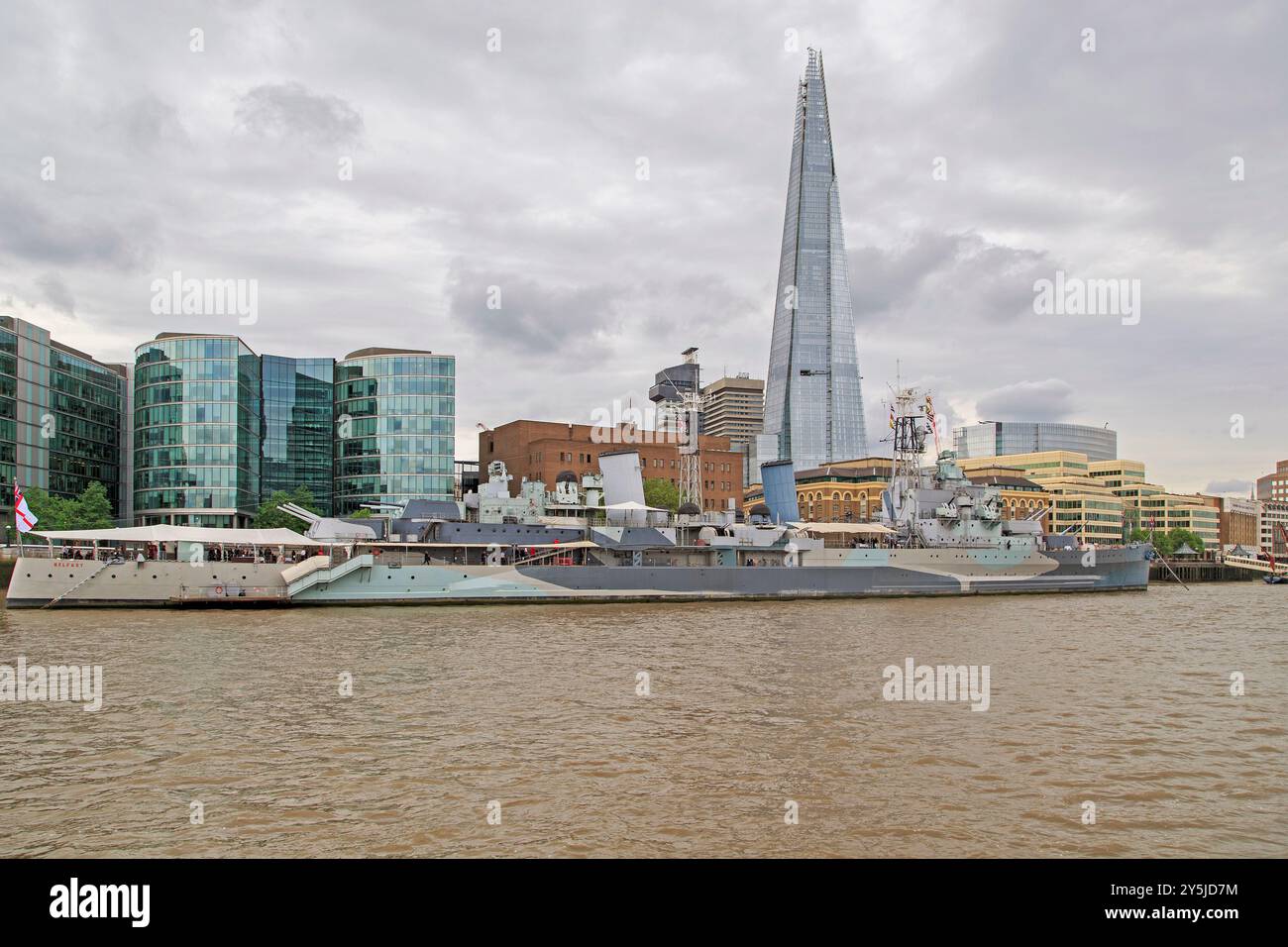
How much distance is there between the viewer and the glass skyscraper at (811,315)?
18950 centimetres

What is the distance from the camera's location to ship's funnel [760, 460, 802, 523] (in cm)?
6575

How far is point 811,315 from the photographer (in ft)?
620

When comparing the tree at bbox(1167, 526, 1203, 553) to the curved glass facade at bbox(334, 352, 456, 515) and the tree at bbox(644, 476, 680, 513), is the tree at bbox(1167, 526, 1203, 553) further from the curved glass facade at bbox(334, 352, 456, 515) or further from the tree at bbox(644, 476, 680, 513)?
the curved glass facade at bbox(334, 352, 456, 515)

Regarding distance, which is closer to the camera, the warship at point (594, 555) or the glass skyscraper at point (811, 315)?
the warship at point (594, 555)

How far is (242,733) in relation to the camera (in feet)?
51.4

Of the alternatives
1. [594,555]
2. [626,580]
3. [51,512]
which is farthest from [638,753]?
[51,512]

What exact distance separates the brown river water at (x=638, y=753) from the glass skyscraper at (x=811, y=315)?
549 ft

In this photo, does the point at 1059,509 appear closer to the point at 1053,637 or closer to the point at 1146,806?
the point at 1053,637

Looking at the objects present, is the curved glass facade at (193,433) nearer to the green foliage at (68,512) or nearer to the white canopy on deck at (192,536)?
the green foliage at (68,512)

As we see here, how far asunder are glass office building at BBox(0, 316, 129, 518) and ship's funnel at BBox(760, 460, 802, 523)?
229 ft

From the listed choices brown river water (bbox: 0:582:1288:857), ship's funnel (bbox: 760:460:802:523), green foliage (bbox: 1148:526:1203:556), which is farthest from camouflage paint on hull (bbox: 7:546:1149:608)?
green foliage (bbox: 1148:526:1203:556)

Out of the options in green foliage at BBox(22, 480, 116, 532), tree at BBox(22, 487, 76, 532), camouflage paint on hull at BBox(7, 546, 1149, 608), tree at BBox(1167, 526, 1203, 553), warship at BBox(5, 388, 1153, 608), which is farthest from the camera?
tree at BBox(1167, 526, 1203, 553)

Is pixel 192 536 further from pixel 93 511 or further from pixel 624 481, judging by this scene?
pixel 93 511

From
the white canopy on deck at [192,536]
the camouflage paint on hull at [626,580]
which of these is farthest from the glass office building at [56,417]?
the camouflage paint on hull at [626,580]
